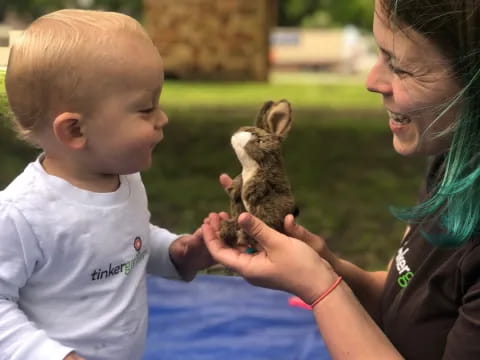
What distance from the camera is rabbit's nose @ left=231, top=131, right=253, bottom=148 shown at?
114 centimetres

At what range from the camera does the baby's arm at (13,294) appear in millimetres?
1001

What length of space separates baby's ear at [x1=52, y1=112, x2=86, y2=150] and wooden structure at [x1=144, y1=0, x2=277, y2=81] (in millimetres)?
8829

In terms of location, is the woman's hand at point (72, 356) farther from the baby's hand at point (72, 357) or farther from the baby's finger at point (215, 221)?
the baby's finger at point (215, 221)

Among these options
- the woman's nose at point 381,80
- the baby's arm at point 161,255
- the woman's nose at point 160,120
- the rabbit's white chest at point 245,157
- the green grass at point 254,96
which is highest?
the woman's nose at point 381,80

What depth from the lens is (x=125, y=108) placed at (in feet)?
3.49

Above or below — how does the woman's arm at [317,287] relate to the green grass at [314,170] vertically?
above

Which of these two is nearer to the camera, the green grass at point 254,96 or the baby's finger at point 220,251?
the baby's finger at point 220,251

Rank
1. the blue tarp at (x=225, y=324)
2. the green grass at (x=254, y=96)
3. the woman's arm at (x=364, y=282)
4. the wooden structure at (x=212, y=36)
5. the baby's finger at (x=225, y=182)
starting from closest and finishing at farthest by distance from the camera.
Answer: the baby's finger at (x=225, y=182) → the woman's arm at (x=364, y=282) → the blue tarp at (x=225, y=324) → the green grass at (x=254, y=96) → the wooden structure at (x=212, y=36)

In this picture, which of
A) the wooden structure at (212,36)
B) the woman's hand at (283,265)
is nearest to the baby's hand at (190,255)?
the woman's hand at (283,265)

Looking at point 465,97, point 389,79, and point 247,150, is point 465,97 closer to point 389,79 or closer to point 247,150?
point 389,79

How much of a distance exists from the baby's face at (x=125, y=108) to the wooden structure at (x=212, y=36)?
880cm

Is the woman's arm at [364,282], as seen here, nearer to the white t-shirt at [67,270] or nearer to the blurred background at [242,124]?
the white t-shirt at [67,270]

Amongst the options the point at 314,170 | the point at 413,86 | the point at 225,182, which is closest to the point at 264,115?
the point at 225,182

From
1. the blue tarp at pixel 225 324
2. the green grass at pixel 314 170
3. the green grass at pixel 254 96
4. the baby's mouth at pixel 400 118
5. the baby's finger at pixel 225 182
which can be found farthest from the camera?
the green grass at pixel 254 96
